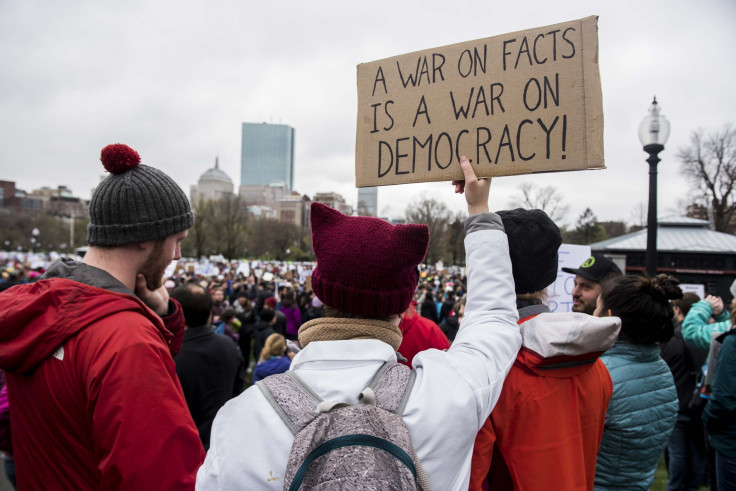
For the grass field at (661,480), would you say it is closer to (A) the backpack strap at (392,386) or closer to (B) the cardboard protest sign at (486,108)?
(B) the cardboard protest sign at (486,108)

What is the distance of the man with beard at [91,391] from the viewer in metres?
1.31

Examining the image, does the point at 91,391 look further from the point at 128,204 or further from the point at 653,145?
the point at 653,145

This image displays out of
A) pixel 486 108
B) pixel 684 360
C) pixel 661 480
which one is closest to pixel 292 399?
pixel 486 108

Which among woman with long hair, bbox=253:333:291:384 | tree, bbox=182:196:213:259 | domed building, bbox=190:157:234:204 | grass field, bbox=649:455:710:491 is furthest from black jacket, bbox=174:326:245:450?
domed building, bbox=190:157:234:204

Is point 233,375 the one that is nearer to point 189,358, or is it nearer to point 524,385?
point 189,358

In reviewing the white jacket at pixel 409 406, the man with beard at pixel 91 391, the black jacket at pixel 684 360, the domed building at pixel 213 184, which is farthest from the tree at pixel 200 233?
the domed building at pixel 213 184

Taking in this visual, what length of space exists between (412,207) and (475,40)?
5700 cm

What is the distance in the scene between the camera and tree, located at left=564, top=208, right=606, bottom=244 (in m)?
48.3

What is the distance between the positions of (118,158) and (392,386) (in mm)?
1424

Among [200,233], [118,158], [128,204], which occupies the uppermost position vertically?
[200,233]

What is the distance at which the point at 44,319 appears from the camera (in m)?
1.41

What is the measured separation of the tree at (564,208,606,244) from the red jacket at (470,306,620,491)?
162 feet

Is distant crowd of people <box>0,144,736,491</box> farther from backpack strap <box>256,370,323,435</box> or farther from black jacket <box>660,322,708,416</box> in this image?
black jacket <box>660,322,708,416</box>

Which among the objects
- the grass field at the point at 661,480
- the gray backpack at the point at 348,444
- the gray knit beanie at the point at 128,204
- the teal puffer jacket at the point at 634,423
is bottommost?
the grass field at the point at 661,480
